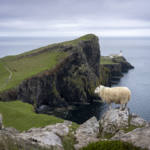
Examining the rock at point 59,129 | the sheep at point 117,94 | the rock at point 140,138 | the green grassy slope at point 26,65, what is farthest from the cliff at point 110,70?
the rock at point 140,138

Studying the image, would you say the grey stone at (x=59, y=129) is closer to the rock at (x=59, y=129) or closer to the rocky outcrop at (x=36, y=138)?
the rock at (x=59, y=129)

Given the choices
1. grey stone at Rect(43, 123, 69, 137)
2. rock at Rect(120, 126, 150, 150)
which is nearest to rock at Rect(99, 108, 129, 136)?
grey stone at Rect(43, 123, 69, 137)

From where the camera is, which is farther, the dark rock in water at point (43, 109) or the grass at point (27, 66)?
the dark rock in water at point (43, 109)

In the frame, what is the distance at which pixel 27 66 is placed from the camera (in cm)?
7788

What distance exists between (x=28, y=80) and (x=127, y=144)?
5530 centimetres

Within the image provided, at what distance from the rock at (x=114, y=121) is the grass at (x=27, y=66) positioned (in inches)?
1594

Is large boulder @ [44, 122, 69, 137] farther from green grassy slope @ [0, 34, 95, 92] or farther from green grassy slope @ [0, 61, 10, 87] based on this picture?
green grassy slope @ [0, 61, 10, 87]

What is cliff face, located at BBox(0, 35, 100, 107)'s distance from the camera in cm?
6493

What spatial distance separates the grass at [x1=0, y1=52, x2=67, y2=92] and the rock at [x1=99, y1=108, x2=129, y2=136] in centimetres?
4048

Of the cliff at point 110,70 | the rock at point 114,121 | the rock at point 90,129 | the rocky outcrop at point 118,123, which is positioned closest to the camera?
the rocky outcrop at point 118,123

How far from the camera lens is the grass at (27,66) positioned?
59.9 metres

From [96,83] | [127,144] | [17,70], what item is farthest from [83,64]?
[127,144]

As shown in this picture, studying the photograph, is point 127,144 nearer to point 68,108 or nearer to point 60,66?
point 68,108

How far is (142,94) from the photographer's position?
308 feet
